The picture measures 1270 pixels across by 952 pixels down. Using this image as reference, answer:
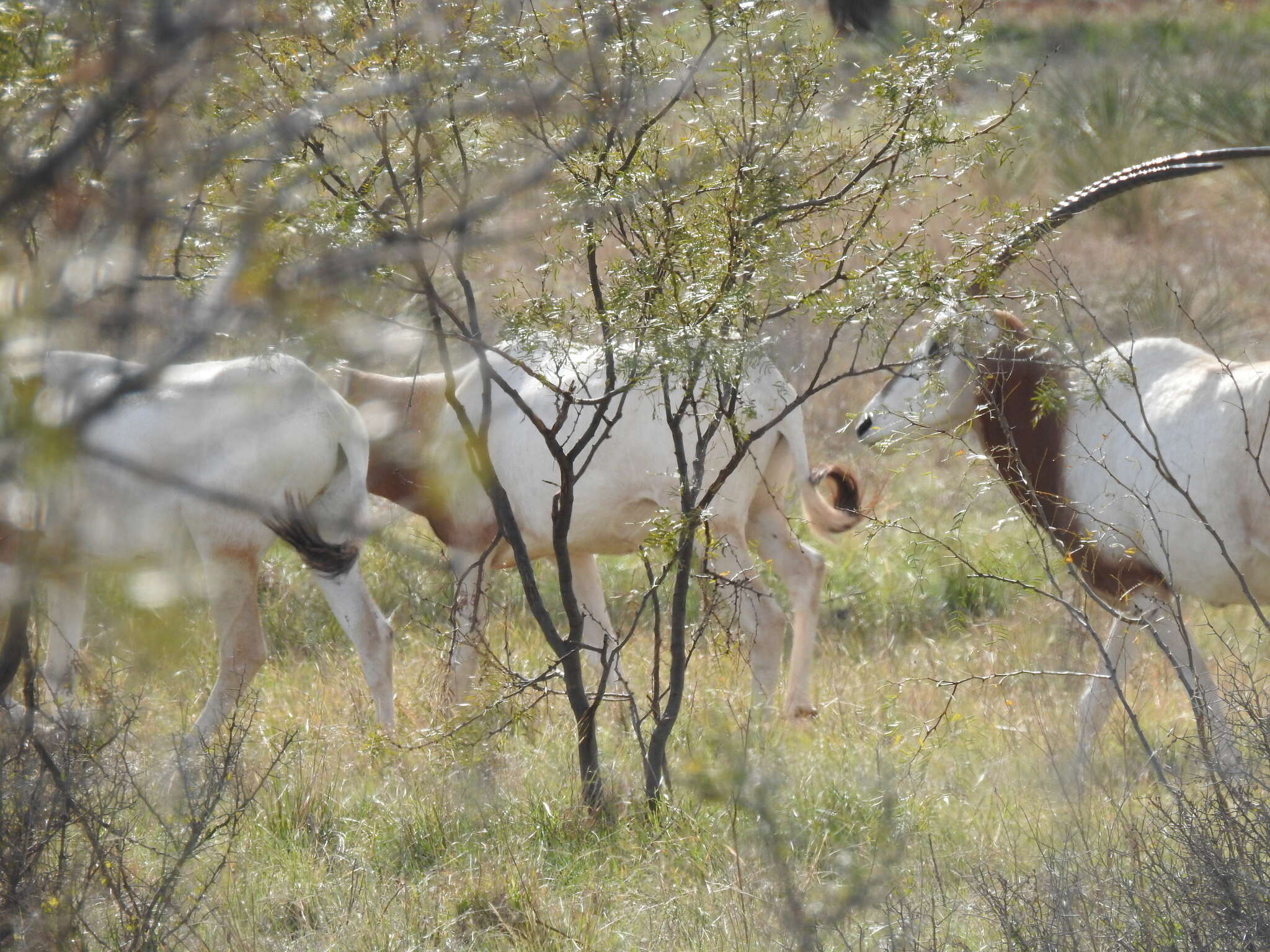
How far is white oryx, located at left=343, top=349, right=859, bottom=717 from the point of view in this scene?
5.30 metres

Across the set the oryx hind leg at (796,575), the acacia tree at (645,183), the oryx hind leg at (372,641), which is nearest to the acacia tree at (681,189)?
A: the acacia tree at (645,183)

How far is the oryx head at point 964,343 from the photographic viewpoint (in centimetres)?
343

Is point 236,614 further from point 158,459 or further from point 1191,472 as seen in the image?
point 158,459

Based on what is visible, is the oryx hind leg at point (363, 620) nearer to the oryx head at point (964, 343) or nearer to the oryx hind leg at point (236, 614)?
the oryx hind leg at point (236, 614)

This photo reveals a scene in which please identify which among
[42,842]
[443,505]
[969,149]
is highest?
[969,149]

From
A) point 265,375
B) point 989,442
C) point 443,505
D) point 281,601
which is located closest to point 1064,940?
point 265,375

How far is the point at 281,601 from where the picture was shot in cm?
679

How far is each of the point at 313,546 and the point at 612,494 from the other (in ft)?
9.15

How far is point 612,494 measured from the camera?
215 inches

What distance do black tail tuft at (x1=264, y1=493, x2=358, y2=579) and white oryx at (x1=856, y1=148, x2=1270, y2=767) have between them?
1.76 metres

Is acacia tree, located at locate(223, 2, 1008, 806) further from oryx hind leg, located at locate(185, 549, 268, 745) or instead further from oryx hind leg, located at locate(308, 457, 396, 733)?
oryx hind leg, located at locate(185, 549, 268, 745)

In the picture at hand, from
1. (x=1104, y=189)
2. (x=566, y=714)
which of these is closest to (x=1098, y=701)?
(x=1104, y=189)

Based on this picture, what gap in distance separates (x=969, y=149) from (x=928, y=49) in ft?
0.91

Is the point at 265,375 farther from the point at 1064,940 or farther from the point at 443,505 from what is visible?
the point at 443,505
